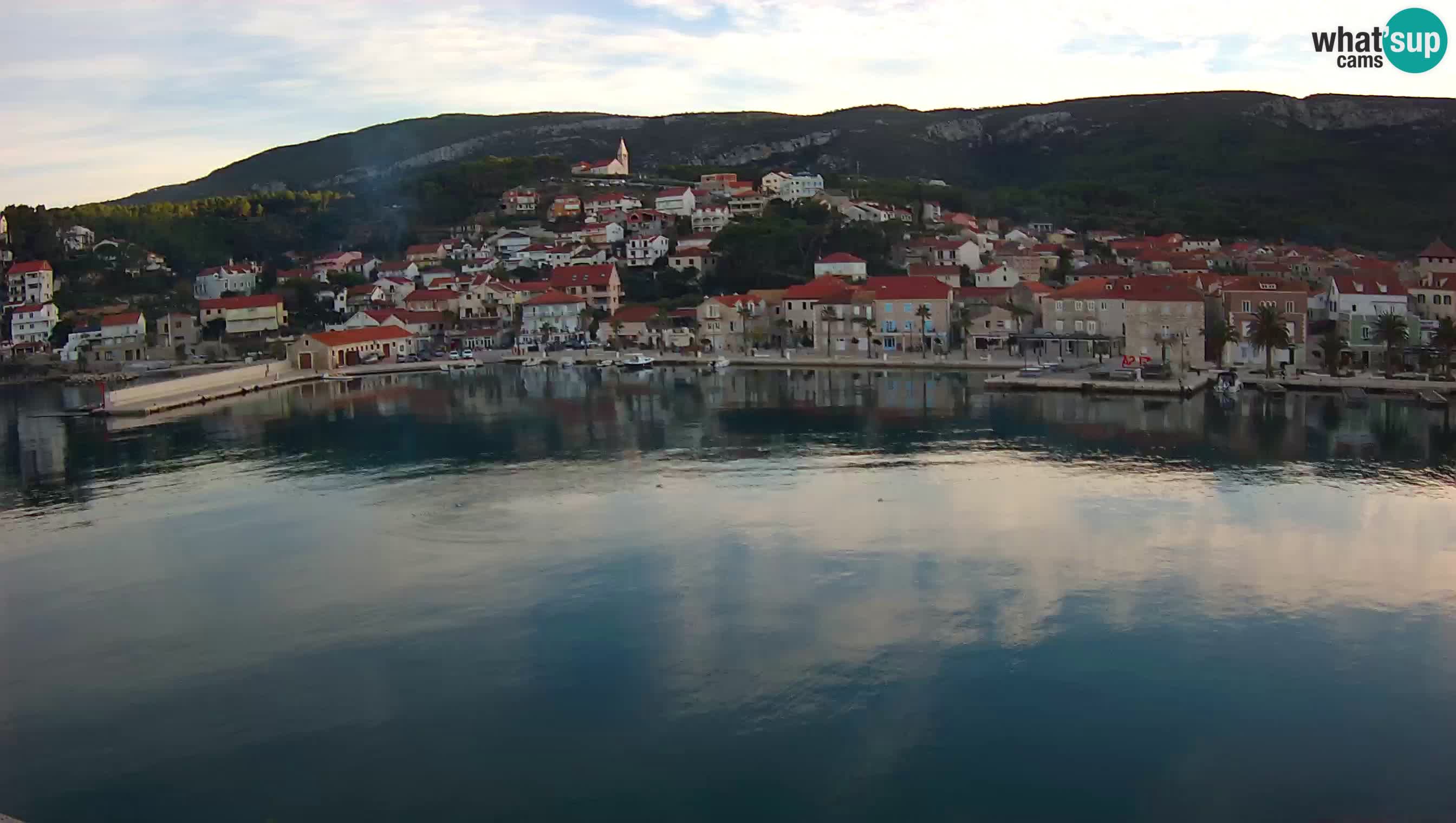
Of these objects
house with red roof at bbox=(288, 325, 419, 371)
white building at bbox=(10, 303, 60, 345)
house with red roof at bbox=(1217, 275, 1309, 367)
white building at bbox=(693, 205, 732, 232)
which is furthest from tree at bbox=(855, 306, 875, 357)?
white building at bbox=(10, 303, 60, 345)

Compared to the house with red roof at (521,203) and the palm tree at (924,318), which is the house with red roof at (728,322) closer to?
the palm tree at (924,318)

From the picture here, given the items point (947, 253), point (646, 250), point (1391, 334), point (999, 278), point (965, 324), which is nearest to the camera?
point (1391, 334)

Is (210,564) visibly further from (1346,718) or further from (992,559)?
(1346,718)

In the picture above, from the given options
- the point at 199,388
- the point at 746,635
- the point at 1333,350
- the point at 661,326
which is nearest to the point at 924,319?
the point at 661,326

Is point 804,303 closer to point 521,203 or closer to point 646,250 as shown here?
point 646,250

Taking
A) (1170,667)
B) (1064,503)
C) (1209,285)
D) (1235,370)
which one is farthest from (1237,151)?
(1170,667)

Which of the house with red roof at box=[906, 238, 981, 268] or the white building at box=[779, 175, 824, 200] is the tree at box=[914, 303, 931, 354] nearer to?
the house with red roof at box=[906, 238, 981, 268]

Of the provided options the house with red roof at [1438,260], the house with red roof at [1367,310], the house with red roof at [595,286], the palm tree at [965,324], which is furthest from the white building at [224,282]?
the house with red roof at [1438,260]
